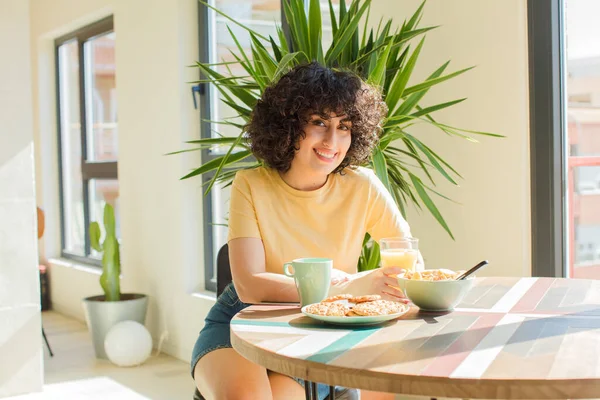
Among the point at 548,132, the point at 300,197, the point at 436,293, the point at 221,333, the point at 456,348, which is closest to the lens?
the point at 456,348

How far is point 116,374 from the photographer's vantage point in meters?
3.90

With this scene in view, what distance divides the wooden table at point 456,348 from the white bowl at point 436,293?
0.08 ft

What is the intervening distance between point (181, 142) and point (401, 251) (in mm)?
2825

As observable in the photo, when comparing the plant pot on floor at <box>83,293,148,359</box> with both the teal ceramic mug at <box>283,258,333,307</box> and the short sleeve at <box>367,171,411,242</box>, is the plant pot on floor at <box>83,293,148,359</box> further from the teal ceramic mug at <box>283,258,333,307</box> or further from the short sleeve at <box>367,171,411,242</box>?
the teal ceramic mug at <box>283,258,333,307</box>

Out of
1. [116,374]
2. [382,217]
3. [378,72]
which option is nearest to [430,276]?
[382,217]

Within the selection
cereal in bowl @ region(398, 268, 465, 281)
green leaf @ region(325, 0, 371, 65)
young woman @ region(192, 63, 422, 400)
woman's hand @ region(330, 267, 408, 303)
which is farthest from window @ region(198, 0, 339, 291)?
cereal in bowl @ region(398, 268, 465, 281)

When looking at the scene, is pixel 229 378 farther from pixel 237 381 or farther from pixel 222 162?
pixel 222 162

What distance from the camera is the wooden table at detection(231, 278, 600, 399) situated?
3.03 ft

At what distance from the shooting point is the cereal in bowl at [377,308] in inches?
49.6

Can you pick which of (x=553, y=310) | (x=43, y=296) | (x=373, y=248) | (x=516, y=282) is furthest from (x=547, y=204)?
(x=43, y=296)

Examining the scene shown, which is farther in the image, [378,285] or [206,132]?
[206,132]

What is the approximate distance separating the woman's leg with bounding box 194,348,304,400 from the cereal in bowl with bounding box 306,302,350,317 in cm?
33

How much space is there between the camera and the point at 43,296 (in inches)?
236

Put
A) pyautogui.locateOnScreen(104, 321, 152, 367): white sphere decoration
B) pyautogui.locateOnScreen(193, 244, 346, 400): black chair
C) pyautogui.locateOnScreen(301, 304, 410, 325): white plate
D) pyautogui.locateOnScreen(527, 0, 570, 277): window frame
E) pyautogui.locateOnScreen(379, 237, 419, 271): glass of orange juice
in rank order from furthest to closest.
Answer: pyautogui.locateOnScreen(104, 321, 152, 367): white sphere decoration, pyautogui.locateOnScreen(527, 0, 570, 277): window frame, pyautogui.locateOnScreen(193, 244, 346, 400): black chair, pyautogui.locateOnScreen(379, 237, 419, 271): glass of orange juice, pyautogui.locateOnScreen(301, 304, 410, 325): white plate
